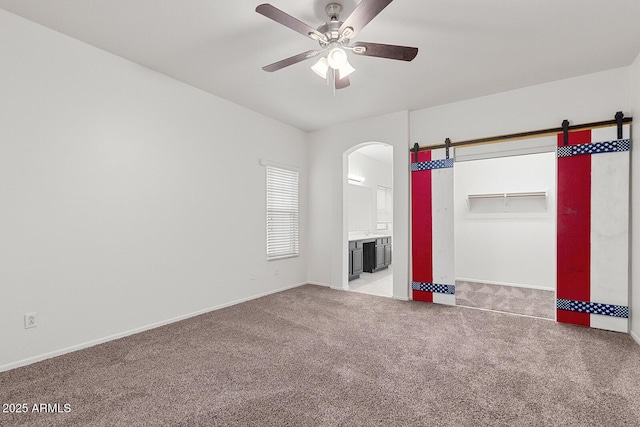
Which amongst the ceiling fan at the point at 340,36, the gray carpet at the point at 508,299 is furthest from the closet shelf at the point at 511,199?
the ceiling fan at the point at 340,36

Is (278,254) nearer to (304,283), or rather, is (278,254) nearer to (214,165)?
(304,283)

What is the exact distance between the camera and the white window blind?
5.09m

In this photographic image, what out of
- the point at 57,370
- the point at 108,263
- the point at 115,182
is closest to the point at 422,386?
the point at 57,370

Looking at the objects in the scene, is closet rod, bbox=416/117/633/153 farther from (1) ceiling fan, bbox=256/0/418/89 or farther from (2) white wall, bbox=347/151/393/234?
(2) white wall, bbox=347/151/393/234

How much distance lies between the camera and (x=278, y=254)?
5230 mm

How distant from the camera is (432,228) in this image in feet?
14.8

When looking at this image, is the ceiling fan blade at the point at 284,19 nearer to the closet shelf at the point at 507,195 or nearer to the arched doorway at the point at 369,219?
the arched doorway at the point at 369,219

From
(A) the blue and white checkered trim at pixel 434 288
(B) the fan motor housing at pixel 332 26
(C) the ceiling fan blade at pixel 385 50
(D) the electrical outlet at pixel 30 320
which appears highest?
(B) the fan motor housing at pixel 332 26

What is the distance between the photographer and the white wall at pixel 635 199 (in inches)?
125

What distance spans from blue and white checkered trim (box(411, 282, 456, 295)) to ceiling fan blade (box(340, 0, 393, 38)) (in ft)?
11.7

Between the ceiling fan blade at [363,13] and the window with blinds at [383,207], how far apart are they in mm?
6500

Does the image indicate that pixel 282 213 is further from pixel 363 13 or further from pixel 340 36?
pixel 363 13

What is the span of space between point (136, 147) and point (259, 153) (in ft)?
6.05

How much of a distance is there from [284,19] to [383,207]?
23.5 ft
